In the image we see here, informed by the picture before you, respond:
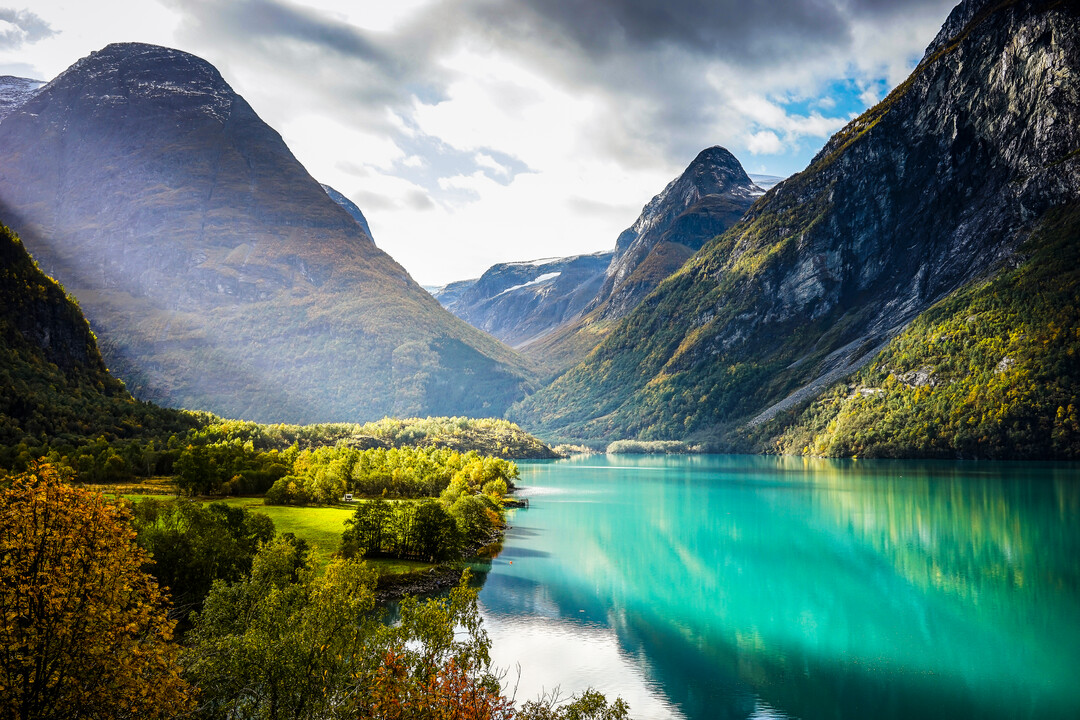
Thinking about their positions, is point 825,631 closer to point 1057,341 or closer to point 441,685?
point 441,685

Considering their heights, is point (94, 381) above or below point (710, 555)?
above

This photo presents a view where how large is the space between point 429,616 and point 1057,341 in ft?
636

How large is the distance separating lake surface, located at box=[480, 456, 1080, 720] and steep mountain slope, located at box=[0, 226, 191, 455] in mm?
60171

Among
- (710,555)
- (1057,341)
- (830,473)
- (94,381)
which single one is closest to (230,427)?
(94,381)

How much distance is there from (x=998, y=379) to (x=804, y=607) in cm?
15802

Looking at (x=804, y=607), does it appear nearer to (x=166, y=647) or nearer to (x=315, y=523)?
(x=166, y=647)

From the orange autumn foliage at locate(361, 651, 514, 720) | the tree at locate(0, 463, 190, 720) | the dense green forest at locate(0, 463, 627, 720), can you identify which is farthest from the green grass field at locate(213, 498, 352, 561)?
the tree at locate(0, 463, 190, 720)

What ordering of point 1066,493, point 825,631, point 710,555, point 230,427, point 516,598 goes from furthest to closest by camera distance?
point 230,427
point 1066,493
point 710,555
point 516,598
point 825,631

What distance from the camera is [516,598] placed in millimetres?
44281

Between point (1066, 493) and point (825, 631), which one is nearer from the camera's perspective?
point (825, 631)

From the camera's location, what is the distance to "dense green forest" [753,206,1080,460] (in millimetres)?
155250

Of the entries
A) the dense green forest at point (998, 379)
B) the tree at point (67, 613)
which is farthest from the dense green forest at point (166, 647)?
the dense green forest at point (998, 379)

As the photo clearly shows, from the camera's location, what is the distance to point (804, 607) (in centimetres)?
4197

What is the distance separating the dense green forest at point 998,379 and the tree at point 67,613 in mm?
185538
